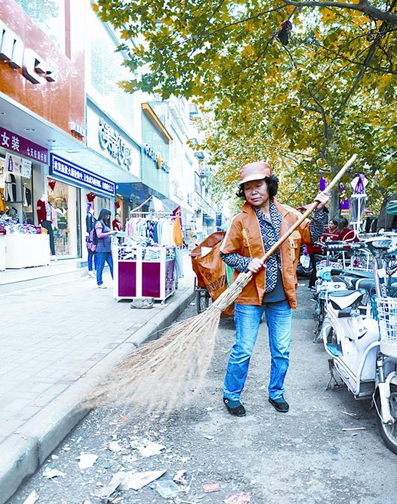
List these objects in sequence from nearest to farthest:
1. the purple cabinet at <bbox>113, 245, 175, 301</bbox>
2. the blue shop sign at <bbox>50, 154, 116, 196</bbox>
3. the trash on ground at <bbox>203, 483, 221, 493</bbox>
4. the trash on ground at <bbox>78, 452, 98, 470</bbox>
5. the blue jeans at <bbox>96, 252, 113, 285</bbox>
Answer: the trash on ground at <bbox>203, 483, 221, 493</bbox> < the trash on ground at <bbox>78, 452, 98, 470</bbox> < the purple cabinet at <bbox>113, 245, 175, 301</bbox> < the blue jeans at <bbox>96, 252, 113, 285</bbox> < the blue shop sign at <bbox>50, 154, 116, 196</bbox>

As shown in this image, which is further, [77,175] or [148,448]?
[77,175]

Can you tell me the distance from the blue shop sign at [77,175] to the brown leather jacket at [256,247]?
9.30 m

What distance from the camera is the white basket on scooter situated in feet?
7.97

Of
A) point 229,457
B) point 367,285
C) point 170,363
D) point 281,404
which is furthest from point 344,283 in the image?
point 229,457

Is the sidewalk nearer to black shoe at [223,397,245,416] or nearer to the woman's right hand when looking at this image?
black shoe at [223,397,245,416]

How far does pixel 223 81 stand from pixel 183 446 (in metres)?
5.67

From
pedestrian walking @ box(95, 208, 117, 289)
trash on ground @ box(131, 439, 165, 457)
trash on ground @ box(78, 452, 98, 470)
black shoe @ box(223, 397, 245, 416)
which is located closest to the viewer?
trash on ground @ box(78, 452, 98, 470)

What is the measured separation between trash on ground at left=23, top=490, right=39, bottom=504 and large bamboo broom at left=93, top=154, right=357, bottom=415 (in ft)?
3.45

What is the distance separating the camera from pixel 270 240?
3.03 m

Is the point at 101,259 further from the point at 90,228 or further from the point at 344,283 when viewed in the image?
the point at 344,283

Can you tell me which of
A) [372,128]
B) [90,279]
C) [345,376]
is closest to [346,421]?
[345,376]

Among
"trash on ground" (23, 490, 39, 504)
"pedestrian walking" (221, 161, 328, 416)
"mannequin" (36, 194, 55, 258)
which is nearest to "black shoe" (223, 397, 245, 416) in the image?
"pedestrian walking" (221, 161, 328, 416)

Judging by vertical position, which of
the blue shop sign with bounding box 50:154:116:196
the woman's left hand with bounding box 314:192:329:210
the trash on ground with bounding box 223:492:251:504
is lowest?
the trash on ground with bounding box 223:492:251:504

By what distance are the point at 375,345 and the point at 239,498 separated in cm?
123
